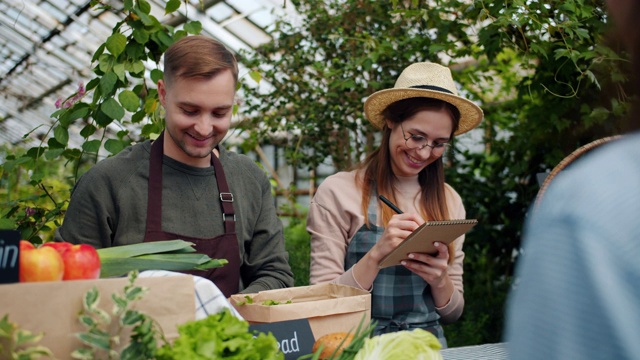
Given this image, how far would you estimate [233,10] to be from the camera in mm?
9102

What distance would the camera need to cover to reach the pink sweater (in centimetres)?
239

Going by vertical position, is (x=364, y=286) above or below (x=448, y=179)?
below

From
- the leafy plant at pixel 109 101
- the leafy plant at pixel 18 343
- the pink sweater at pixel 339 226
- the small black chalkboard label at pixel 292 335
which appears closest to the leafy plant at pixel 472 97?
the pink sweater at pixel 339 226

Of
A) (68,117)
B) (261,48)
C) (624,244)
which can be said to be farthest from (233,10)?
(624,244)

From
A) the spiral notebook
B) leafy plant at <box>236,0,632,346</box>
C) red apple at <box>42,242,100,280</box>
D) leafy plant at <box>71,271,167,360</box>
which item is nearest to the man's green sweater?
the spiral notebook

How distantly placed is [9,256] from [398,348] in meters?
0.68

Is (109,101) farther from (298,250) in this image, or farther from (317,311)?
(298,250)

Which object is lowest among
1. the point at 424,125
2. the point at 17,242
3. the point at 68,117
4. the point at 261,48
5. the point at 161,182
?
the point at 17,242

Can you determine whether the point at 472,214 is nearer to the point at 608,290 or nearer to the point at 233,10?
the point at 608,290

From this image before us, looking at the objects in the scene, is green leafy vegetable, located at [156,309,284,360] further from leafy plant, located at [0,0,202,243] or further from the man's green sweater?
leafy plant, located at [0,0,202,243]

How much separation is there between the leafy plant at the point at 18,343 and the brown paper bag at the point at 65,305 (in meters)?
0.02

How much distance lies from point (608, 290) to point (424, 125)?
6.23 feet

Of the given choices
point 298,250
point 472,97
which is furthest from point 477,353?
point 472,97

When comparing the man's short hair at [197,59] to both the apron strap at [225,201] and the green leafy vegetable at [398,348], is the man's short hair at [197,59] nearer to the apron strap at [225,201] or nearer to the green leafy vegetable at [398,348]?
the apron strap at [225,201]
